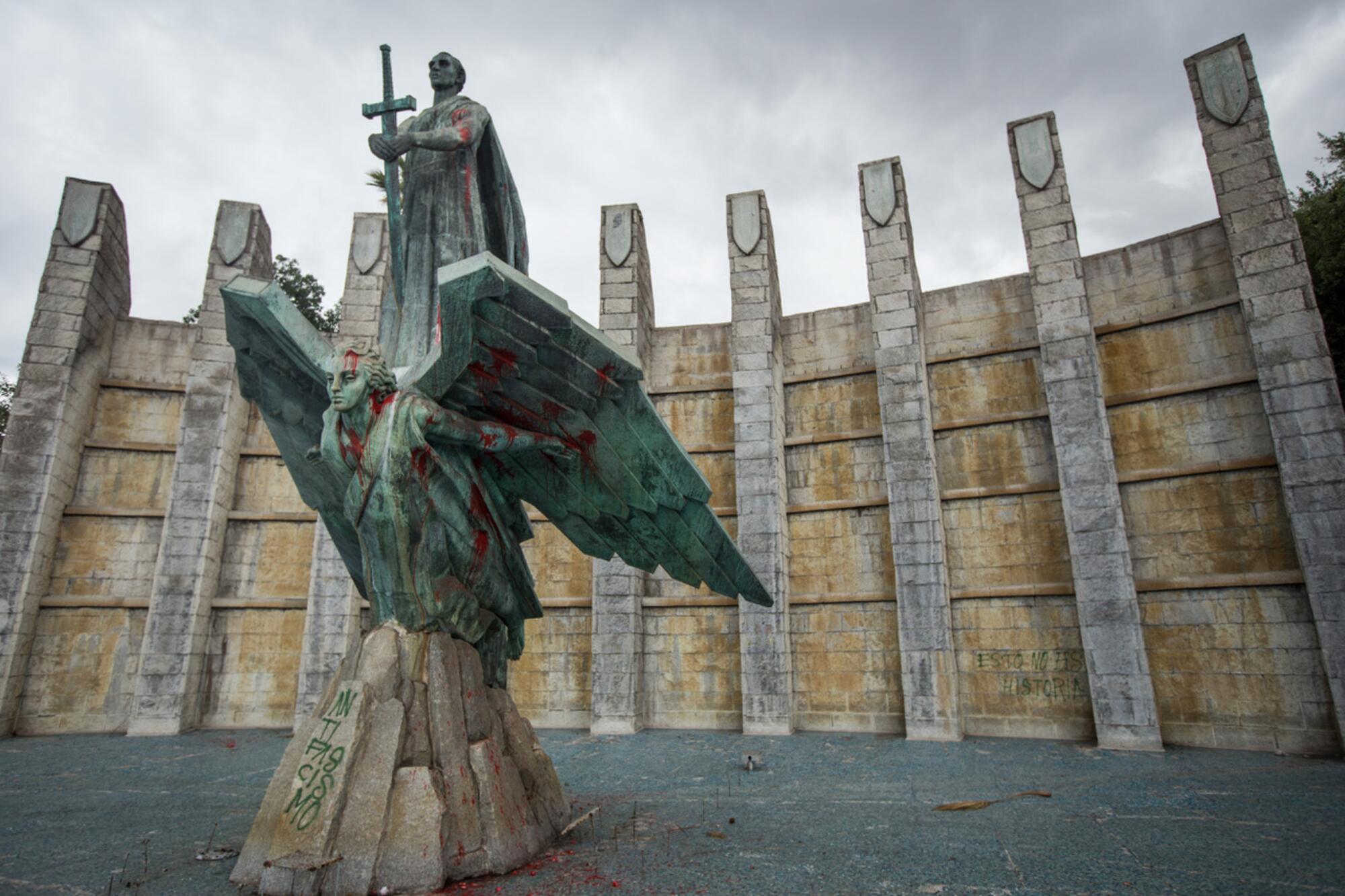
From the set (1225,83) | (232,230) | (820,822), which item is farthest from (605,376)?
(232,230)

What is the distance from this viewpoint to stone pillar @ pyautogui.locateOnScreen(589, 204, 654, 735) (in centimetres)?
1284

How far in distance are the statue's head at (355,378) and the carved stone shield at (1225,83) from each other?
45.4ft

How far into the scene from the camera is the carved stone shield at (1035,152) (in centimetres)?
1311

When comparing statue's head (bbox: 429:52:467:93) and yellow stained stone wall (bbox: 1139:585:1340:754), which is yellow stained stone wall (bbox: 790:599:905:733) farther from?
statue's head (bbox: 429:52:467:93)

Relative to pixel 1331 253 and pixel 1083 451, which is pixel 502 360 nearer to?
pixel 1083 451

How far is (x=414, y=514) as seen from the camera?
472cm

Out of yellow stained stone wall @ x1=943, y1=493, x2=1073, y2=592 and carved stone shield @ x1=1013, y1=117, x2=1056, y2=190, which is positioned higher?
carved stone shield @ x1=1013, y1=117, x2=1056, y2=190

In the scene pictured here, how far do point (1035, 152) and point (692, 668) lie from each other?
37.5 feet

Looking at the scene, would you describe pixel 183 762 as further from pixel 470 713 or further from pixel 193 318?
pixel 193 318

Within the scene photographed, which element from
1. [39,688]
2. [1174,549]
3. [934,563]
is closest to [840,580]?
[934,563]

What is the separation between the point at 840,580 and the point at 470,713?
988cm

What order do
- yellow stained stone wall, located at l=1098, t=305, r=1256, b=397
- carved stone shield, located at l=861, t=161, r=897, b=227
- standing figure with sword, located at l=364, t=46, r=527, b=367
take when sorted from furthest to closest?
carved stone shield, located at l=861, t=161, r=897, b=227 < yellow stained stone wall, located at l=1098, t=305, r=1256, b=397 < standing figure with sword, located at l=364, t=46, r=527, b=367

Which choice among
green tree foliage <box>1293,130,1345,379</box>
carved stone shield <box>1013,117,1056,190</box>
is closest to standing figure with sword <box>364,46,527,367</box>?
carved stone shield <box>1013,117,1056,190</box>

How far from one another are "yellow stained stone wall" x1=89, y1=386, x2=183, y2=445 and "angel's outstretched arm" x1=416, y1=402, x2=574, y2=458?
12672 mm
